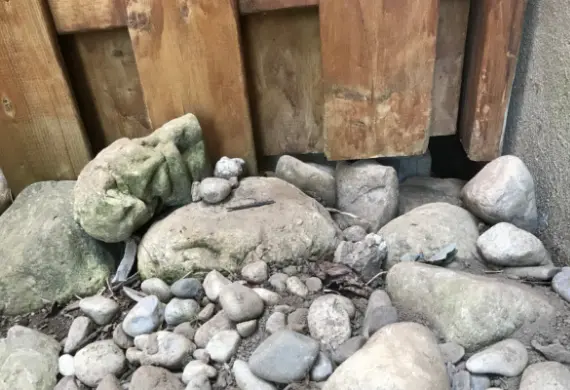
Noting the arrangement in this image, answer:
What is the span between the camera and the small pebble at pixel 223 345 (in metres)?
1.32

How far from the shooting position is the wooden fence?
1617 millimetres

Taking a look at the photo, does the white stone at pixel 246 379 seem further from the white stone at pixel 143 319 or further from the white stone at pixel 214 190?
the white stone at pixel 214 190

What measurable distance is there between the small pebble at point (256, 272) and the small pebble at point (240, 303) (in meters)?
0.08

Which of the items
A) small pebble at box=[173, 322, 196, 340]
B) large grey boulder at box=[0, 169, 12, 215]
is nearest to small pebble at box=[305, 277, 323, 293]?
small pebble at box=[173, 322, 196, 340]

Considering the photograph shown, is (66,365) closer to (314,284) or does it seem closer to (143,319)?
(143,319)

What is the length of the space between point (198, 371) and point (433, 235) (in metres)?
0.77

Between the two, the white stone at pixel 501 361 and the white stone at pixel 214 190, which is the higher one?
the white stone at pixel 214 190

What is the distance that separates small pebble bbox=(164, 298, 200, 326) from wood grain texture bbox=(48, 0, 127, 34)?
870 mm

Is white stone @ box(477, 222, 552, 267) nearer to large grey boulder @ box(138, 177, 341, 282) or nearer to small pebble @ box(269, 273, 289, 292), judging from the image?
large grey boulder @ box(138, 177, 341, 282)

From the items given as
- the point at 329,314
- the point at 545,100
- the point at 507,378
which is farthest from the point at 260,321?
the point at 545,100

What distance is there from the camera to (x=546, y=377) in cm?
115

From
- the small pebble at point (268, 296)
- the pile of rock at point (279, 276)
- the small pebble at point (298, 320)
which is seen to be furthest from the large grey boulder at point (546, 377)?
the small pebble at point (268, 296)

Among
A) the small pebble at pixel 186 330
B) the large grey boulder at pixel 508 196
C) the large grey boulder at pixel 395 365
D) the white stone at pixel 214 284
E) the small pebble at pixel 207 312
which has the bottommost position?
the small pebble at pixel 186 330

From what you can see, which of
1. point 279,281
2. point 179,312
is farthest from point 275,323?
point 179,312
